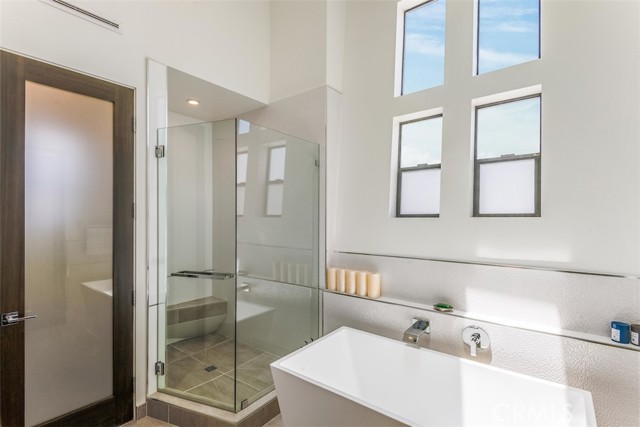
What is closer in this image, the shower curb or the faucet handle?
the faucet handle

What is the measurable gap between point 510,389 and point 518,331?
34cm

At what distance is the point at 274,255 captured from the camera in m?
2.58

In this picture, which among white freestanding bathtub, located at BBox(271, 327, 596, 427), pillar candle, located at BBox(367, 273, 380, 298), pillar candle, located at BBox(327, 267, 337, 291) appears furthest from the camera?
pillar candle, located at BBox(327, 267, 337, 291)

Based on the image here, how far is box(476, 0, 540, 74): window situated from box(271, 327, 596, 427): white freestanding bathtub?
2071 millimetres

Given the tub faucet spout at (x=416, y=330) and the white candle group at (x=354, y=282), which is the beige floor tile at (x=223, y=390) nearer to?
the white candle group at (x=354, y=282)

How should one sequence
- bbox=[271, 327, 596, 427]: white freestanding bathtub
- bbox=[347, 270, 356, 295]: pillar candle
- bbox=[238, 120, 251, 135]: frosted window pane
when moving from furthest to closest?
bbox=[347, 270, 356, 295]: pillar candle
bbox=[238, 120, 251, 135]: frosted window pane
bbox=[271, 327, 596, 427]: white freestanding bathtub

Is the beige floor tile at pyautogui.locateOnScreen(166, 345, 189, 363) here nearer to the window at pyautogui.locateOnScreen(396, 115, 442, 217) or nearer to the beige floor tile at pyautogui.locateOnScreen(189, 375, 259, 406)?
the beige floor tile at pyautogui.locateOnScreen(189, 375, 259, 406)

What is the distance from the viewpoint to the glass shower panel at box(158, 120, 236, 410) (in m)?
2.28

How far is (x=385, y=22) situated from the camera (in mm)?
2740

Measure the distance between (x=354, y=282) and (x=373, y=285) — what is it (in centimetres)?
18

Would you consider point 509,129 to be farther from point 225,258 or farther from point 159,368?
point 159,368

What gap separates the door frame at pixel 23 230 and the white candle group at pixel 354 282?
156 centimetres

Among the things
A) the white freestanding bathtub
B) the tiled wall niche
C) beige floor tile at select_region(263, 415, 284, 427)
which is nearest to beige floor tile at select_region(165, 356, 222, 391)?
beige floor tile at select_region(263, 415, 284, 427)

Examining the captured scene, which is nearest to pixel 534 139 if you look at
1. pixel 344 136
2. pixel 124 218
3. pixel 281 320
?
pixel 344 136
